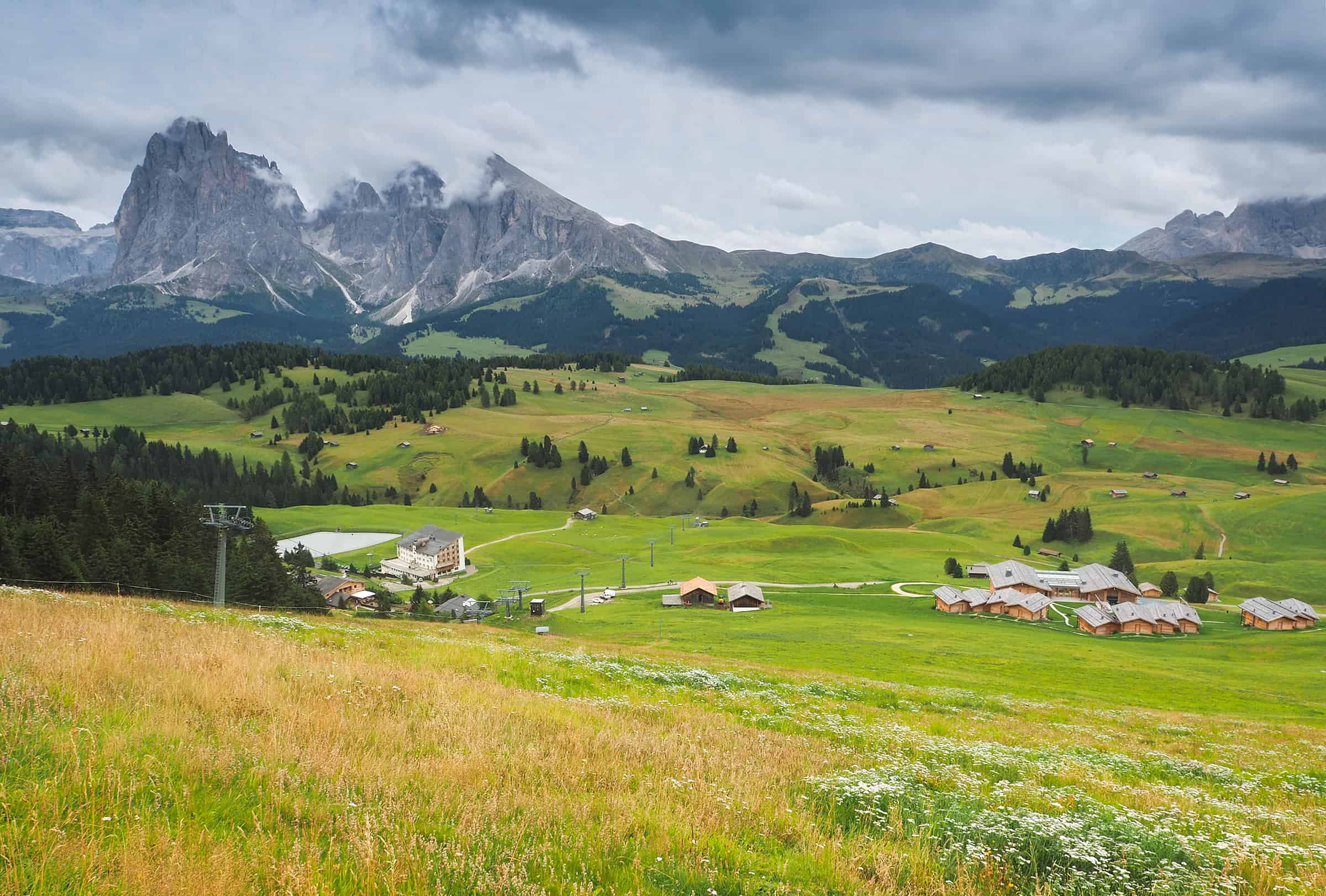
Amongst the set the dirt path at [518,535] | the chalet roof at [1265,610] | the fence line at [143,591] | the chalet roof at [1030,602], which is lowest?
the dirt path at [518,535]

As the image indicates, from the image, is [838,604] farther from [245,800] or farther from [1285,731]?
[245,800]

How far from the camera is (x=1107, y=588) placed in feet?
343

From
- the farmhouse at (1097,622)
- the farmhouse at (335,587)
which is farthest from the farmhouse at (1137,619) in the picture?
the farmhouse at (335,587)

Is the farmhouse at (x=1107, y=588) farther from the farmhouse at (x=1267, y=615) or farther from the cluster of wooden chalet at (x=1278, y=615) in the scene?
the cluster of wooden chalet at (x=1278, y=615)

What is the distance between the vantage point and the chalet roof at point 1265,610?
88250mm

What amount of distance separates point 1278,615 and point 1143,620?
16206 mm

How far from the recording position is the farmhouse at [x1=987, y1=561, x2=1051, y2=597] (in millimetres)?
103875

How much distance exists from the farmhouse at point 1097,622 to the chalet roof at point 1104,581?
10.5 m

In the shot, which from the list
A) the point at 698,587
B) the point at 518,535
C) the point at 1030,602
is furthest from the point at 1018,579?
the point at 518,535

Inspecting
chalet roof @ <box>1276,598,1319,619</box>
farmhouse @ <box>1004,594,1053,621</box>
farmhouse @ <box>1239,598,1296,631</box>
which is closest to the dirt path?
farmhouse @ <box>1004,594,1053,621</box>

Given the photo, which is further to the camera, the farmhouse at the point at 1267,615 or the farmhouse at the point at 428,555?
the farmhouse at the point at 428,555

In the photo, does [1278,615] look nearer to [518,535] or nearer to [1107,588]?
[1107,588]

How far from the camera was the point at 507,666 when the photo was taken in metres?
20.4

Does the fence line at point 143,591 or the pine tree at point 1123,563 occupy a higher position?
the fence line at point 143,591
